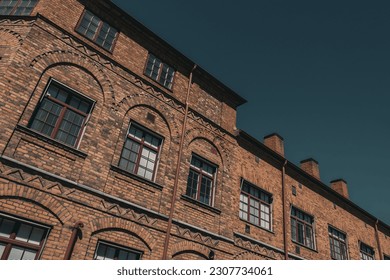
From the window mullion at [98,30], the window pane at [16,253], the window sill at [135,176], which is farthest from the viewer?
the window mullion at [98,30]

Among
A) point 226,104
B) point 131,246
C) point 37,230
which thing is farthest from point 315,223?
point 37,230

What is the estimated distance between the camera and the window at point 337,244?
1593 cm

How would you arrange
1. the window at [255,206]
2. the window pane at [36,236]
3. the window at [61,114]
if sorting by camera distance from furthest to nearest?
the window at [255,206], the window at [61,114], the window pane at [36,236]

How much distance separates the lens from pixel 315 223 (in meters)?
15.4

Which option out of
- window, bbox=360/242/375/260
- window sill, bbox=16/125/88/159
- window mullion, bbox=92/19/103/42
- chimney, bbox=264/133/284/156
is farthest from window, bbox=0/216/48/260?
window, bbox=360/242/375/260

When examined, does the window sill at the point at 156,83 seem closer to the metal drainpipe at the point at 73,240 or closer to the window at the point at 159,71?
the window at the point at 159,71

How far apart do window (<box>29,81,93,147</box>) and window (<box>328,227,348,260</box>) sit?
1395 cm

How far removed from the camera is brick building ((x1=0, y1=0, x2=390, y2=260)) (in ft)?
24.1

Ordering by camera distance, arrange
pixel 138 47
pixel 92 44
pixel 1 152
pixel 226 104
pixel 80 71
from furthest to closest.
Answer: pixel 226 104 → pixel 138 47 → pixel 92 44 → pixel 80 71 → pixel 1 152

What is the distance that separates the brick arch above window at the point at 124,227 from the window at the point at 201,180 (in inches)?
92.3

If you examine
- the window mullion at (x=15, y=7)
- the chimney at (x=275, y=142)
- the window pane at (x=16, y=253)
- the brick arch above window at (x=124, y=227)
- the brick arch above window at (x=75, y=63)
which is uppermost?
the chimney at (x=275, y=142)

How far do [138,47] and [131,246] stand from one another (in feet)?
23.2

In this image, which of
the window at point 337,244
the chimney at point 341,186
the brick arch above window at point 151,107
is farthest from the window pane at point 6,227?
the chimney at point 341,186
